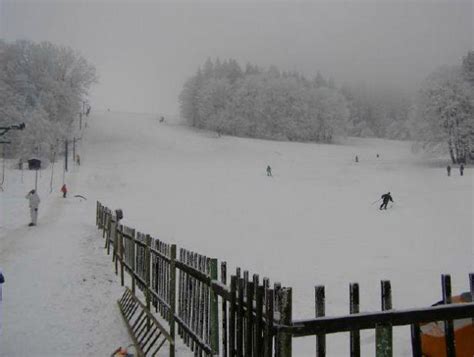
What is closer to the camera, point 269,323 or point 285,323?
point 285,323

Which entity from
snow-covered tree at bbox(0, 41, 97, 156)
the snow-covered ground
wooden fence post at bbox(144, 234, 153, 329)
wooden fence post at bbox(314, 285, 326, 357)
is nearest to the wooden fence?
wooden fence post at bbox(314, 285, 326, 357)

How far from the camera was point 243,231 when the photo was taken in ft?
79.8

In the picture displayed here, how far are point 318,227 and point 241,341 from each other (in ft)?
71.5

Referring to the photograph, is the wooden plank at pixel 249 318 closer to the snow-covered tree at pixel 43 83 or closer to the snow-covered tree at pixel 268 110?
the snow-covered tree at pixel 43 83

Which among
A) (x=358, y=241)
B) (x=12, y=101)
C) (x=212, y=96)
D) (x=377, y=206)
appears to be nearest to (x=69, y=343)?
(x=358, y=241)

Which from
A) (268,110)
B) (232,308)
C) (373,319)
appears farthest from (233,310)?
(268,110)

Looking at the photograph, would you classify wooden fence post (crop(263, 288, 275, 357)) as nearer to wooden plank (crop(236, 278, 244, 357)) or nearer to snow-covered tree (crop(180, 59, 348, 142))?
wooden plank (crop(236, 278, 244, 357))

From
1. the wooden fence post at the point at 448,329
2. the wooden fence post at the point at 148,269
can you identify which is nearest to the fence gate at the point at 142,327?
the wooden fence post at the point at 148,269

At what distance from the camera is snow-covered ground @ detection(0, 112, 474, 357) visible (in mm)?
9000

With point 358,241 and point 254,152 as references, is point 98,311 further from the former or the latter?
point 254,152

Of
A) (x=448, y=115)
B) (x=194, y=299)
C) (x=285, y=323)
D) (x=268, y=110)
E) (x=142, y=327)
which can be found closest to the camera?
(x=285, y=323)

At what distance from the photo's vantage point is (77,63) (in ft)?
202

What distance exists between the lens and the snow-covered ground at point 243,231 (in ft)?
29.5

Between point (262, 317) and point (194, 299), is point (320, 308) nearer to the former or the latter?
point (262, 317)
